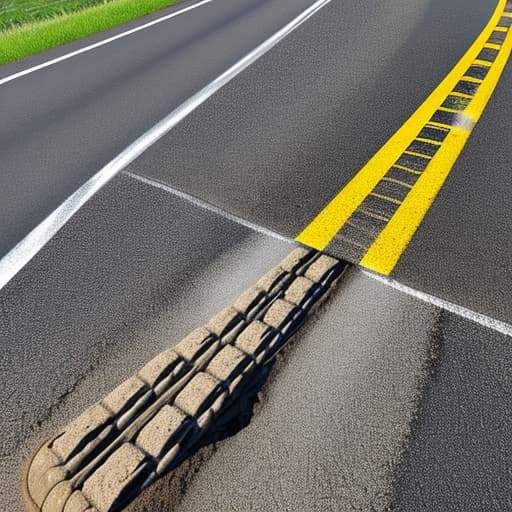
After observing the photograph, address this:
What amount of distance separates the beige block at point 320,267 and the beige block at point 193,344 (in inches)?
27.0

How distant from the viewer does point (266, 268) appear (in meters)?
2.87

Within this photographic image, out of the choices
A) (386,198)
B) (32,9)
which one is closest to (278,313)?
(386,198)

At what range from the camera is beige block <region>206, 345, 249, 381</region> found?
2.23m

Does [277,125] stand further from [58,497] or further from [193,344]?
[58,497]

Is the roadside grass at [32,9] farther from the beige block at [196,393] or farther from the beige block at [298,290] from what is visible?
the beige block at [196,393]

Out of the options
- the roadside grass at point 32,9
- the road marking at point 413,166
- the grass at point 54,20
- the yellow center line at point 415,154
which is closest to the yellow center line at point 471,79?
the road marking at point 413,166

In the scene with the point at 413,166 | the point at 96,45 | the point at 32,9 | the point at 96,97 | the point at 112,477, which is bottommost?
the point at 413,166

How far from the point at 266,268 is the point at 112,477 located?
1400mm

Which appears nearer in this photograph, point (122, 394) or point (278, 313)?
point (122, 394)

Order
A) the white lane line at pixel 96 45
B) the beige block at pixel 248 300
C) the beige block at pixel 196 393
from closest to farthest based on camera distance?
the beige block at pixel 196 393
the beige block at pixel 248 300
the white lane line at pixel 96 45

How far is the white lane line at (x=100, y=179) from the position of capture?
3.00 meters

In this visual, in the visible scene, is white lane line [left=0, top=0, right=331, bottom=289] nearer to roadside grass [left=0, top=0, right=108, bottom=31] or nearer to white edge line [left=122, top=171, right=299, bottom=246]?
white edge line [left=122, top=171, right=299, bottom=246]

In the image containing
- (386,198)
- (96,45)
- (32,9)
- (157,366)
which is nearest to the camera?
(157,366)

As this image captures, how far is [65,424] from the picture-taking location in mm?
2084
